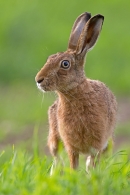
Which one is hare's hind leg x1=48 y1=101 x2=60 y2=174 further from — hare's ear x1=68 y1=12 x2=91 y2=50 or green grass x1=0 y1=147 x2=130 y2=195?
green grass x1=0 y1=147 x2=130 y2=195

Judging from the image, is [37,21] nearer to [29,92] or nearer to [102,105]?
[29,92]

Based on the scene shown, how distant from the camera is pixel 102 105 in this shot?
24.4 ft

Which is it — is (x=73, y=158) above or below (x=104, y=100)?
below

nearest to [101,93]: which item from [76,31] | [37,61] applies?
[76,31]

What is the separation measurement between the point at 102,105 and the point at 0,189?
2.35 m

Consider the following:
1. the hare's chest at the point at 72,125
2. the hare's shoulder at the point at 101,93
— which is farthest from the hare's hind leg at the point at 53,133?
the hare's shoulder at the point at 101,93

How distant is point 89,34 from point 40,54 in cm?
847

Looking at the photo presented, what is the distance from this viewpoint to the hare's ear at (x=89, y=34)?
7.42 metres

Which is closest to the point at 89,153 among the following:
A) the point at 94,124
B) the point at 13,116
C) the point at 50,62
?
the point at 94,124

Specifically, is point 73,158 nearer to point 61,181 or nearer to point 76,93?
point 76,93

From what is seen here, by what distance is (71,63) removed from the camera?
739 cm

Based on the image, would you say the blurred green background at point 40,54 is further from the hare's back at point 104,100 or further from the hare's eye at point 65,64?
the hare's eye at point 65,64

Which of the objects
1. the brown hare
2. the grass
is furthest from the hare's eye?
the grass

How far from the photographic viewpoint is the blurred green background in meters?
12.5
